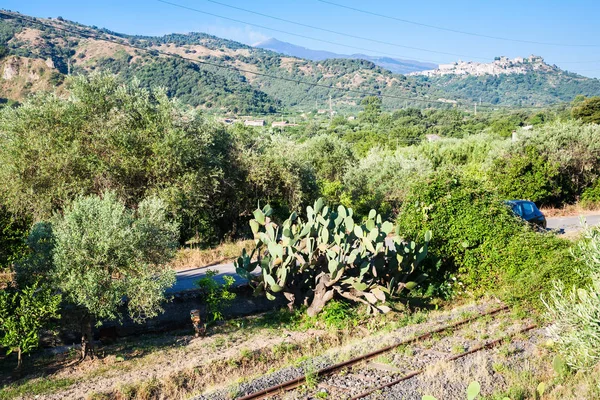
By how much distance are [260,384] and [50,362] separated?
192 inches

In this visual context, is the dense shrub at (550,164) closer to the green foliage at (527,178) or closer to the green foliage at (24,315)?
the green foliage at (527,178)

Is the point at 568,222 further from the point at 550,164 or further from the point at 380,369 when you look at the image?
the point at 380,369

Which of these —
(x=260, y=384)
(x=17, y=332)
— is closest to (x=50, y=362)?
(x=17, y=332)

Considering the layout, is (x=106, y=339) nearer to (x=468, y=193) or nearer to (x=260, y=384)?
(x=260, y=384)

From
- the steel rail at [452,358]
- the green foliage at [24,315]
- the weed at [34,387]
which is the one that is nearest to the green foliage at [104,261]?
the green foliage at [24,315]

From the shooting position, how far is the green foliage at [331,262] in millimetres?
12422

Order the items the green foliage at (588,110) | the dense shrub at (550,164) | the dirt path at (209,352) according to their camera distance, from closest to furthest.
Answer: the dirt path at (209,352) → the dense shrub at (550,164) → the green foliage at (588,110)

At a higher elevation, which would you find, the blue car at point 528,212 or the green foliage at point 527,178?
the green foliage at point 527,178

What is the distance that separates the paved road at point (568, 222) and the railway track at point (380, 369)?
13.9 metres

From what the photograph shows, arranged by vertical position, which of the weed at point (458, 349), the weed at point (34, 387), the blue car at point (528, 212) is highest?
the blue car at point (528, 212)

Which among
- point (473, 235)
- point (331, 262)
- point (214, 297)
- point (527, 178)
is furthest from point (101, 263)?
point (527, 178)

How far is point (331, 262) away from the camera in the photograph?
39.1 ft

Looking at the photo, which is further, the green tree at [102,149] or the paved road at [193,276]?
the green tree at [102,149]

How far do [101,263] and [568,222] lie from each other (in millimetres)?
23609
